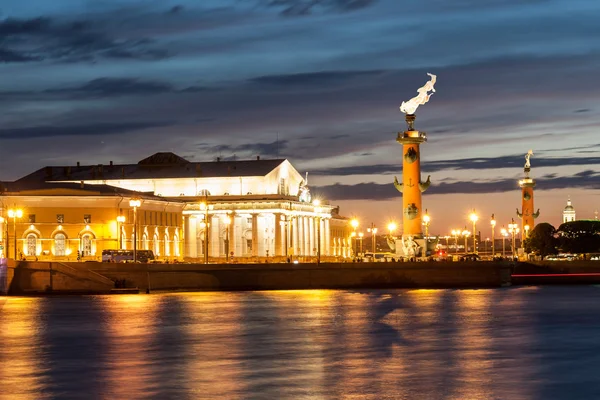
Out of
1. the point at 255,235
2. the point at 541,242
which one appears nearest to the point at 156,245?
the point at 255,235

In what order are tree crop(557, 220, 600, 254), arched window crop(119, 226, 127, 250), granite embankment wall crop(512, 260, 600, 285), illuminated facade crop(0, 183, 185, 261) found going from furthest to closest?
tree crop(557, 220, 600, 254)
arched window crop(119, 226, 127, 250)
illuminated facade crop(0, 183, 185, 261)
granite embankment wall crop(512, 260, 600, 285)

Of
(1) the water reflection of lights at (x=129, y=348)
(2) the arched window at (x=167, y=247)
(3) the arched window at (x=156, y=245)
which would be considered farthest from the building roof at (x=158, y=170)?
(1) the water reflection of lights at (x=129, y=348)

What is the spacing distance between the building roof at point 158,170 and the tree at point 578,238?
1506 inches

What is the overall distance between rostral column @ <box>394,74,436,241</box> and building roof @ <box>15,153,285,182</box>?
5287cm

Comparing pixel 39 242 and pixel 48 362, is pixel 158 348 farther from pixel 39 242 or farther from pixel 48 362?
pixel 39 242

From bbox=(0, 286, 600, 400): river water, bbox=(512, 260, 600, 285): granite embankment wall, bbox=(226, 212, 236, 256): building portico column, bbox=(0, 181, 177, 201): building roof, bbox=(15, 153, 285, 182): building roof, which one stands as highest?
bbox=(15, 153, 285, 182): building roof

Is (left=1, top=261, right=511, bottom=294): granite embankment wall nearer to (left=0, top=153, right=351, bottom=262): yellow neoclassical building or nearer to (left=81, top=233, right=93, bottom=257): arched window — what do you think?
(left=81, top=233, right=93, bottom=257): arched window

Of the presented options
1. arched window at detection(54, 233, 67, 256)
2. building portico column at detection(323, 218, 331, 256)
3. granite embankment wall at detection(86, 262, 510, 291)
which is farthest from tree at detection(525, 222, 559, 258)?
granite embankment wall at detection(86, 262, 510, 291)

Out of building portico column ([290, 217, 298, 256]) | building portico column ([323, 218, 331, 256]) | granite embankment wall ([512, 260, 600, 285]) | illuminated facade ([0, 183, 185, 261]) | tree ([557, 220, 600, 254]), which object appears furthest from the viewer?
tree ([557, 220, 600, 254])

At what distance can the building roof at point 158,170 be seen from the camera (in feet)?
497

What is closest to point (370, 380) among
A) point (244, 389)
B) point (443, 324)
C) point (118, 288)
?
point (244, 389)

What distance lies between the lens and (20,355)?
3781 centimetres

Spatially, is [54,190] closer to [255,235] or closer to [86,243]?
[86,243]

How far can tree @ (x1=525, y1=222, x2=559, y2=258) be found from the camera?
532ft
